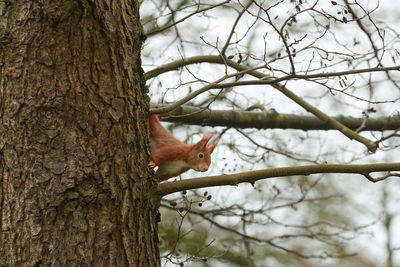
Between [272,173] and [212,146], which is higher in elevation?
[212,146]

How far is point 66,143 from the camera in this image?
1931mm

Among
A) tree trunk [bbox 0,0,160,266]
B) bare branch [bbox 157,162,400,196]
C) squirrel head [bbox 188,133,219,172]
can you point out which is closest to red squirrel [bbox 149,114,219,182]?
squirrel head [bbox 188,133,219,172]

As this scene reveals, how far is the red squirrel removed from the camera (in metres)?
3.52

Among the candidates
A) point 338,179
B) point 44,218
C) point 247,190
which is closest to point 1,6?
point 44,218

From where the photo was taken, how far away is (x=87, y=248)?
1894mm

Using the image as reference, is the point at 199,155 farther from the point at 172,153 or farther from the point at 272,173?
the point at 272,173

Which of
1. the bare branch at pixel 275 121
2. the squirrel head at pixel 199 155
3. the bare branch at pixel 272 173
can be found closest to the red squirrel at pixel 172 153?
the squirrel head at pixel 199 155

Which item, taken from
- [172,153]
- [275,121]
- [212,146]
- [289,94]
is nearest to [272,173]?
[289,94]

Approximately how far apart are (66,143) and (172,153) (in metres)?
1.71

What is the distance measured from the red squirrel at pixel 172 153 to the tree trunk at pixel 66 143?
1.37m

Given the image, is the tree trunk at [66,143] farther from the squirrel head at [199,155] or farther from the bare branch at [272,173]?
the squirrel head at [199,155]

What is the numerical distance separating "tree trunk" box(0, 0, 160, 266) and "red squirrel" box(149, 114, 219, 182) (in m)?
1.37

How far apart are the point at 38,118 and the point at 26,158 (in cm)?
15

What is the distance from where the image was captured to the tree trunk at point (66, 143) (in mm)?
1879
